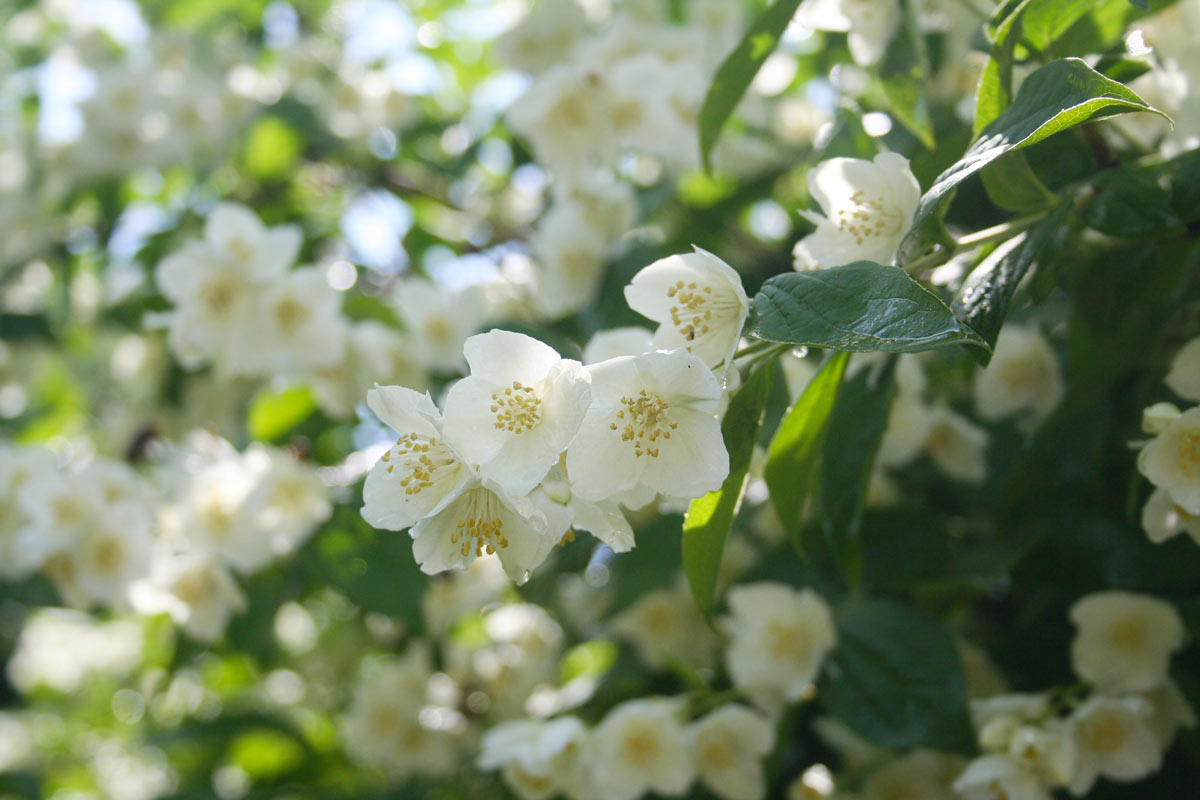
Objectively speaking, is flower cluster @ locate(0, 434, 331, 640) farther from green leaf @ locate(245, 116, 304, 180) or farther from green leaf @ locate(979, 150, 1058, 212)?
green leaf @ locate(979, 150, 1058, 212)

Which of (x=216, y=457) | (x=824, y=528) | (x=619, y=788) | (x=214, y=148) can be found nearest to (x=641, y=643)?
(x=619, y=788)

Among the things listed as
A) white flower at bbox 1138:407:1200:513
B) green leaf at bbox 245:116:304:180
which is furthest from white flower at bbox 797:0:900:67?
green leaf at bbox 245:116:304:180

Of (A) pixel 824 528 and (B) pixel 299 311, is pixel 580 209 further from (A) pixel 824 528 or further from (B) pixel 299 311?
(A) pixel 824 528

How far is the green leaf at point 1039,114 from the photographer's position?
0.78 meters

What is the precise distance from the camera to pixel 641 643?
6.05 ft

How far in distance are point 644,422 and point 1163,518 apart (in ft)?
2.22

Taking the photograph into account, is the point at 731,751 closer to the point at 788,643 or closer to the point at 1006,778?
the point at 788,643

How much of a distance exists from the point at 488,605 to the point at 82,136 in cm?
181

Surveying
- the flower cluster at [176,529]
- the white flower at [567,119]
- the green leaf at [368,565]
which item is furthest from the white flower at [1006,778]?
the white flower at [567,119]

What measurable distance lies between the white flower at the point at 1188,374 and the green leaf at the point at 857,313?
514 millimetres

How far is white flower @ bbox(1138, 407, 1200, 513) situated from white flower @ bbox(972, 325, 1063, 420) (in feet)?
2.18

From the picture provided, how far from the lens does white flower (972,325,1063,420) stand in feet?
5.61

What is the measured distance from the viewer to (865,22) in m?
1.47

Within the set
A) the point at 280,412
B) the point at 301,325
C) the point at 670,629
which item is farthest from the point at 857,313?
the point at 280,412
